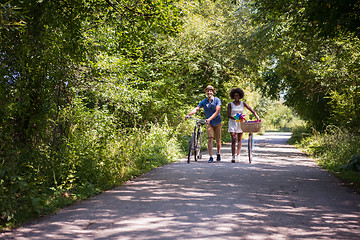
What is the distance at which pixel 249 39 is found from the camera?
46.9 ft

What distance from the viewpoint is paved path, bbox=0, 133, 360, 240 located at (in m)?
4.62

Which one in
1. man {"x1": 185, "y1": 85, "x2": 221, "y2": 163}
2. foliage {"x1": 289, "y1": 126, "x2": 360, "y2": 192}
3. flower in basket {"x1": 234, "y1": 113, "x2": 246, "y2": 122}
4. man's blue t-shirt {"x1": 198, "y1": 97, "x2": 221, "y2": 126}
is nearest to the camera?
foliage {"x1": 289, "y1": 126, "x2": 360, "y2": 192}

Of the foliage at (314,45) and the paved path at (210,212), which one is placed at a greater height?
the foliage at (314,45)

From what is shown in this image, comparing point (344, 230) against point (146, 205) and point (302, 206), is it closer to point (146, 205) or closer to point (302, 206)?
point (302, 206)

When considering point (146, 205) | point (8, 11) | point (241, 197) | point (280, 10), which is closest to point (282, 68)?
point (280, 10)

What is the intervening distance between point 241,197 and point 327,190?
2.12 meters

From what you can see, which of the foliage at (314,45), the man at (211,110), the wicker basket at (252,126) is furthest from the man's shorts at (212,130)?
the foliage at (314,45)

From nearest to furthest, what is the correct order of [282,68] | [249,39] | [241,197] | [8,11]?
[8,11] → [241,197] → [249,39] → [282,68]

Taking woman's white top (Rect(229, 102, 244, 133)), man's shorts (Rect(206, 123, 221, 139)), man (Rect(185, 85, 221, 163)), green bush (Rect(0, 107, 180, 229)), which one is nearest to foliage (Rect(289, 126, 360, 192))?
woman's white top (Rect(229, 102, 244, 133))

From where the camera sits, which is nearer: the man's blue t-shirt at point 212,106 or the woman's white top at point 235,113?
the woman's white top at point 235,113

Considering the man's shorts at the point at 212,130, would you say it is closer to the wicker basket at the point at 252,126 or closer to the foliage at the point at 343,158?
the wicker basket at the point at 252,126

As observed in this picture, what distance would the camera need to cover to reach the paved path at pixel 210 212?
462 centimetres

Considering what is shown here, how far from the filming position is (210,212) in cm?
558

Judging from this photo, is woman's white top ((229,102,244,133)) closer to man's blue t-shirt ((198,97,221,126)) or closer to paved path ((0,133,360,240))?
man's blue t-shirt ((198,97,221,126))
